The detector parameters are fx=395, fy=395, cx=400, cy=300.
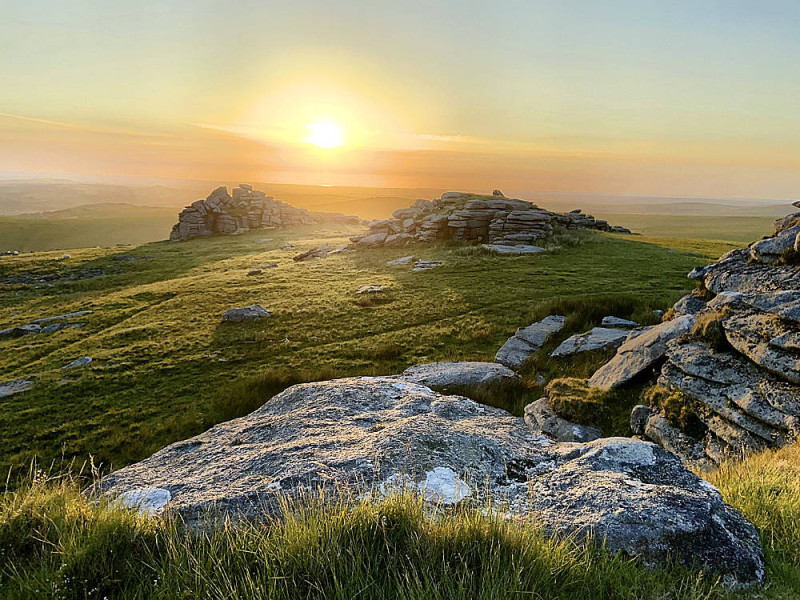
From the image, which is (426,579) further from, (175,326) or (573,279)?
(573,279)

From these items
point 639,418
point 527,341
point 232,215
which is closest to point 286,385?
point 527,341

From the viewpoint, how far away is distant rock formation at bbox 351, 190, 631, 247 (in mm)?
49938

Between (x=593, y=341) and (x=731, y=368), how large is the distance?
6901mm

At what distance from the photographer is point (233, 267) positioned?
5175 centimetres

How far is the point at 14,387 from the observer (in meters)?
18.6

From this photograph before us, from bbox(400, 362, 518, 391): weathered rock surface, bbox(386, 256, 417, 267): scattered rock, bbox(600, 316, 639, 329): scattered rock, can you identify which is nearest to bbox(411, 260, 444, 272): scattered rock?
bbox(386, 256, 417, 267): scattered rock

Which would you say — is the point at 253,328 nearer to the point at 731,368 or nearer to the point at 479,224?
the point at 731,368

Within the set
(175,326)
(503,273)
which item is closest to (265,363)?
(175,326)

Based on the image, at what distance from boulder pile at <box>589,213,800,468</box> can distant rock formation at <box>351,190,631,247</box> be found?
1444 inches

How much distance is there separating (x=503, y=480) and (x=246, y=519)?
3.73 metres

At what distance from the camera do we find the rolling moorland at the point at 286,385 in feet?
11.8

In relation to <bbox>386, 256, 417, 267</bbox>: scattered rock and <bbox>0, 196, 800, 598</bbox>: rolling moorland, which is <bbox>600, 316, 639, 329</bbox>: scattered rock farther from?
<bbox>386, 256, 417, 267</bbox>: scattered rock

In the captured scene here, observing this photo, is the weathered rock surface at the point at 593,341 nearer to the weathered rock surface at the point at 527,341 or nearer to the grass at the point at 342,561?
the weathered rock surface at the point at 527,341

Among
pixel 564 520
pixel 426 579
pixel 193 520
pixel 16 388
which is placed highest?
pixel 426 579
